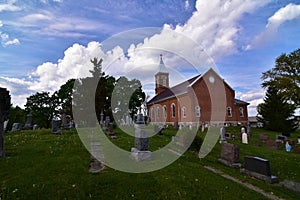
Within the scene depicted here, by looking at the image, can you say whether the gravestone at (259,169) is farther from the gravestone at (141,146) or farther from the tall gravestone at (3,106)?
the tall gravestone at (3,106)

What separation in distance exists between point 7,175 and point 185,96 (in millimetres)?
31172

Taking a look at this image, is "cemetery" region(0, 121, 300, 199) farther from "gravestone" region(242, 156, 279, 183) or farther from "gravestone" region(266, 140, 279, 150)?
"gravestone" region(266, 140, 279, 150)

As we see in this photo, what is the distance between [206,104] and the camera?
115ft

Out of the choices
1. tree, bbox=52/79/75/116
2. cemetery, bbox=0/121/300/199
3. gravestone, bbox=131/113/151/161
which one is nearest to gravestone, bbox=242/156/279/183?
cemetery, bbox=0/121/300/199

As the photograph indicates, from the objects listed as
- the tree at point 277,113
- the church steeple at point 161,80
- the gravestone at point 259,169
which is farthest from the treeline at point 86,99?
the gravestone at point 259,169

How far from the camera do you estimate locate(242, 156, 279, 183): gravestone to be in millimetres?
7448

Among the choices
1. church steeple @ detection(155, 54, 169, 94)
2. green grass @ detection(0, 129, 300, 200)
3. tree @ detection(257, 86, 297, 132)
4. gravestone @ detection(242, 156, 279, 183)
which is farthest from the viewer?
church steeple @ detection(155, 54, 169, 94)

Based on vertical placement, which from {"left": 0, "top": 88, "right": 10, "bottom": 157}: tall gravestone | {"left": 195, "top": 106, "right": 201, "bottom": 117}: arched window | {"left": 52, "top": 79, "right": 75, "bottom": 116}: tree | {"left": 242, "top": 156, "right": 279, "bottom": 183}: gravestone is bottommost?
{"left": 242, "top": 156, "right": 279, "bottom": 183}: gravestone

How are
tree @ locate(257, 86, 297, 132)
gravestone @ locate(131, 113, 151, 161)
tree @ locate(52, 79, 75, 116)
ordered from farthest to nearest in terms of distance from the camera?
tree @ locate(52, 79, 75, 116) < tree @ locate(257, 86, 297, 132) < gravestone @ locate(131, 113, 151, 161)

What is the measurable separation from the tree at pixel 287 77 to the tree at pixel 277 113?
1913 millimetres

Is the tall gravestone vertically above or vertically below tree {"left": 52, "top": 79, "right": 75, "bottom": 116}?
below

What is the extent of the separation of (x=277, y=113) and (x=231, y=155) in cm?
2604

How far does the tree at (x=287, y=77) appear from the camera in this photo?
33.4 metres

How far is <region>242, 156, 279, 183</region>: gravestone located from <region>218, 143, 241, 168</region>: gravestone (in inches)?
37.0
